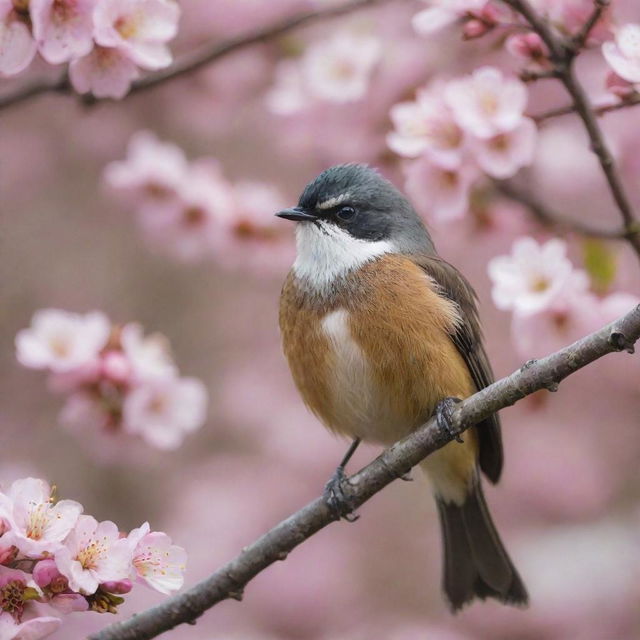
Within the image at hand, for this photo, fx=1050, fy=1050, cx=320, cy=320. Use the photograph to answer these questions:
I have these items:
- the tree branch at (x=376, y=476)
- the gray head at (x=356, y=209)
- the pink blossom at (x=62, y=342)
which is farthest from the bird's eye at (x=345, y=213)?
the tree branch at (x=376, y=476)

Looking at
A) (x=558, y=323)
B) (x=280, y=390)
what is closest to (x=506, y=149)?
(x=558, y=323)

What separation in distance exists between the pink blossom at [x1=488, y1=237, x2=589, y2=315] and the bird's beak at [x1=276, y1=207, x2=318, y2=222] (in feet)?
2.37

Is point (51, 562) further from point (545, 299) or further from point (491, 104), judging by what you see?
point (491, 104)

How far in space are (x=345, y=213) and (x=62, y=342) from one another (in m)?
1.14

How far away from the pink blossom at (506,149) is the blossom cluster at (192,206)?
1466mm

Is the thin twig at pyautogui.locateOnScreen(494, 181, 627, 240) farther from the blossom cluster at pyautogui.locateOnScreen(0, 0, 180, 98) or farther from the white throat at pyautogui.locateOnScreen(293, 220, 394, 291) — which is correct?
the blossom cluster at pyautogui.locateOnScreen(0, 0, 180, 98)

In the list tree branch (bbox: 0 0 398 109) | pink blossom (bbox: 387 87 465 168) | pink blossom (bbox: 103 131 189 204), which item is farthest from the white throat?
pink blossom (bbox: 103 131 189 204)

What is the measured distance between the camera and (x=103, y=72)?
10.7 feet

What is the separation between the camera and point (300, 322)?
147 inches

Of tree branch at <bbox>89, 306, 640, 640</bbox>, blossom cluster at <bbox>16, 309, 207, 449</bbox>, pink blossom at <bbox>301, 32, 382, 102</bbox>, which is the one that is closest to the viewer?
tree branch at <bbox>89, 306, 640, 640</bbox>

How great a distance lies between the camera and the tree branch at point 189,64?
3721 mm

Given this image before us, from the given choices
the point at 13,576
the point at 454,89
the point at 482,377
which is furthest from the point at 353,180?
the point at 13,576

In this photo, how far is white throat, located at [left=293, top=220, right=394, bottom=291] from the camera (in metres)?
3.75

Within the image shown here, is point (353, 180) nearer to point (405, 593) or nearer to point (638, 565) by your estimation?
point (638, 565)
